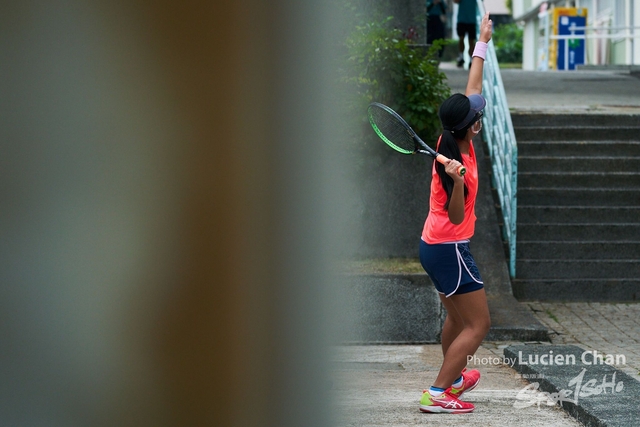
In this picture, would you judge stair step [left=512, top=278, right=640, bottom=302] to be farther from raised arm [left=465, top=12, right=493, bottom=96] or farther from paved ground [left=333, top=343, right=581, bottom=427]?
raised arm [left=465, top=12, right=493, bottom=96]

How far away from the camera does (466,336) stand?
14.4ft

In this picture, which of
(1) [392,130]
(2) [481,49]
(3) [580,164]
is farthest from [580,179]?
(1) [392,130]

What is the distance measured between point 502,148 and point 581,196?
109 cm

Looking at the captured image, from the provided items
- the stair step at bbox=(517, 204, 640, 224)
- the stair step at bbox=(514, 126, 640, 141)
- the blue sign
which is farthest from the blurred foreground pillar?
the blue sign

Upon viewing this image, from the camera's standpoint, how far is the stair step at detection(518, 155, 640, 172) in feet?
31.0

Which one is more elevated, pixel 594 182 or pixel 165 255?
pixel 165 255

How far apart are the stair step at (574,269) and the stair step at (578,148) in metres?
1.72

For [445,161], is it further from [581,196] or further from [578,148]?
[578,148]

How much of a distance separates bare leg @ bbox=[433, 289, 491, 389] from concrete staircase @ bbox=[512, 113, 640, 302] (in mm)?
3846

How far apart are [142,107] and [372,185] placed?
665cm

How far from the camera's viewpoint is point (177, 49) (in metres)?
0.91

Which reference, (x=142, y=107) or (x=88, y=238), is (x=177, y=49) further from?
(x=88, y=238)

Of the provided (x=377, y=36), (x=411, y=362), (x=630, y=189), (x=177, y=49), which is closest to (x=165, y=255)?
(x=177, y=49)
